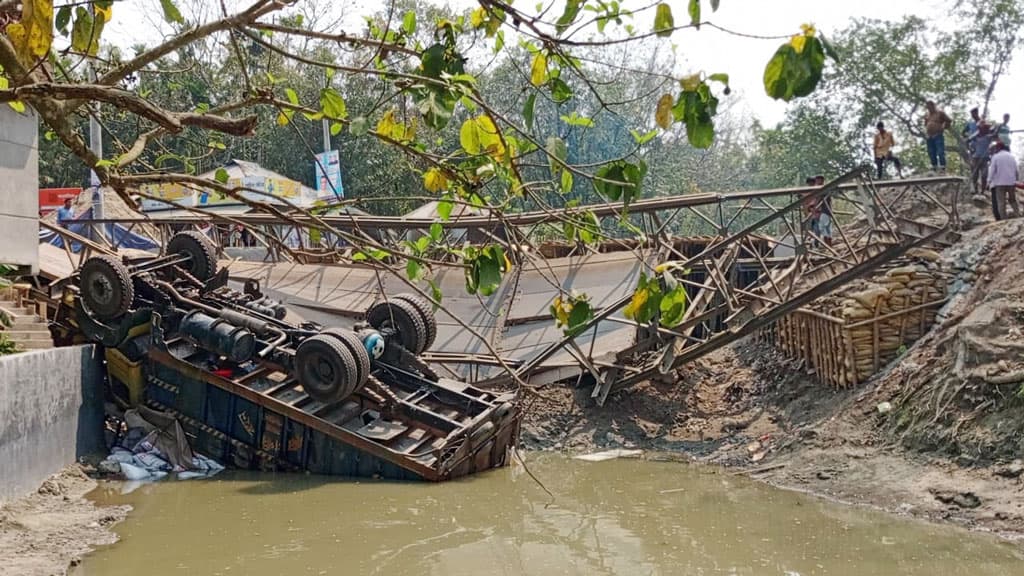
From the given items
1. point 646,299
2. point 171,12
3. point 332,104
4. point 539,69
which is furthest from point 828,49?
point 171,12

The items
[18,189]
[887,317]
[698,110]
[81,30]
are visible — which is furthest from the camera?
[887,317]

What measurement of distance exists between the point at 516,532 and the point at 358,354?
330 cm

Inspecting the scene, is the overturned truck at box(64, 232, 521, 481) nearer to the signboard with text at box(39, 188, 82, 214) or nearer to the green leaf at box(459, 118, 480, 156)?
the green leaf at box(459, 118, 480, 156)

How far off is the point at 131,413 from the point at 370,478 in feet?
10.5

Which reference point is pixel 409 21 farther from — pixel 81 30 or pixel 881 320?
pixel 881 320

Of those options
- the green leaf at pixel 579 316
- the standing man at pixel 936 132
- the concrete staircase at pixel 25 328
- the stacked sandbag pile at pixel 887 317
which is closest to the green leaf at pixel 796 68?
the green leaf at pixel 579 316

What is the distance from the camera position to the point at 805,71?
2818 mm

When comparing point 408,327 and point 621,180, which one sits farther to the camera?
point 408,327

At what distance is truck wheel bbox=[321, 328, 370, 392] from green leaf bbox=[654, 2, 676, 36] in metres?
8.36

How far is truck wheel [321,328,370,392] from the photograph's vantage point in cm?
1145

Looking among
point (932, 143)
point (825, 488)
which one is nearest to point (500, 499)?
point (825, 488)

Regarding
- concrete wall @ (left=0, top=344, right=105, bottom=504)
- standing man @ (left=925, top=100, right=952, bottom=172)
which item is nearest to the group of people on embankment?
standing man @ (left=925, top=100, right=952, bottom=172)

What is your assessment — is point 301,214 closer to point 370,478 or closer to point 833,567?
point 833,567

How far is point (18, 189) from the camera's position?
40.8 ft
